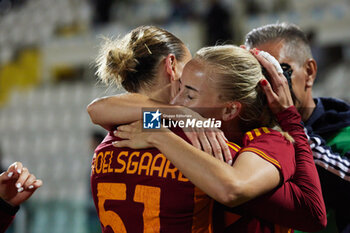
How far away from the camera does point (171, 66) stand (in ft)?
5.59

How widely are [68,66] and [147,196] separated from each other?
7817 mm

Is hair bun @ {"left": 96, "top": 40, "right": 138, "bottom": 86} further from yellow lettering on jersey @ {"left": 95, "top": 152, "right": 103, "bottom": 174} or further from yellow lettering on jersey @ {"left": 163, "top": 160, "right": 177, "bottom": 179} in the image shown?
yellow lettering on jersey @ {"left": 163, "top": 160, "right": 177, "bottom": 179}

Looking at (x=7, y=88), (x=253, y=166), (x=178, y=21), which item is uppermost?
(x=253, y=166)

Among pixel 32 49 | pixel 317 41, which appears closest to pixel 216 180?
pixel 317 41

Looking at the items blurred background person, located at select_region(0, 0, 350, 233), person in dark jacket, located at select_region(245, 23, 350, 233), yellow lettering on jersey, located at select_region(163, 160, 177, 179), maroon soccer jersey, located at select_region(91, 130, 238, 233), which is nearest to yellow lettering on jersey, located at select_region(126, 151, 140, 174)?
maroon soccer jersey, located at select_region(91, 130, 238, 233)

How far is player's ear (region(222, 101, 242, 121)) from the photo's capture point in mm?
1522

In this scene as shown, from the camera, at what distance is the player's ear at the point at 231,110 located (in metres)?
1.52

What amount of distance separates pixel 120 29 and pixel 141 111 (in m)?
6.48

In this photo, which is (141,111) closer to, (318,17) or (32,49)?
(318,17)

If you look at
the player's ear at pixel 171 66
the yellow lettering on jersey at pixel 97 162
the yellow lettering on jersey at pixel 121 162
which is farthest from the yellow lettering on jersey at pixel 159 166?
the player's ear at pixel 171 66

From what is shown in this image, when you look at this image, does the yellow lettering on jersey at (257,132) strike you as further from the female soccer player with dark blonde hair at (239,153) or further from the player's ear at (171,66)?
the player's ear at (171,66)

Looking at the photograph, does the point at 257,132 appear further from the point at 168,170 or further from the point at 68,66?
the point at 68,66

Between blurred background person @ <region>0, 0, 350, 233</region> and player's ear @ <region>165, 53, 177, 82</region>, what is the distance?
10.9 ft

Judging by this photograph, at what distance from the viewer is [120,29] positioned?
7883 mm
